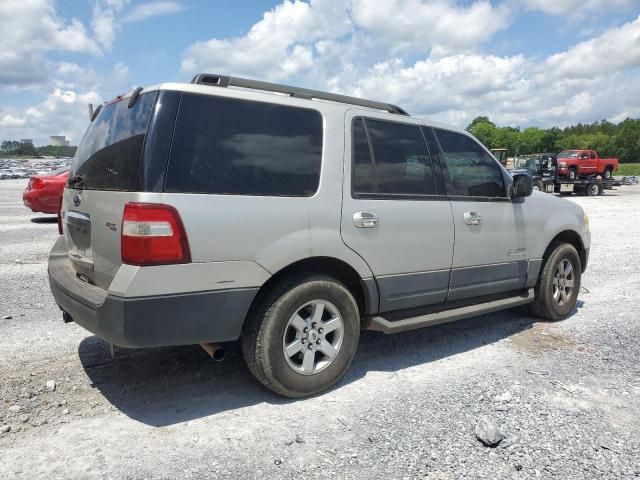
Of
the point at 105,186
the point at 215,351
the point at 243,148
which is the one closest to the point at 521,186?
the point at 243,148

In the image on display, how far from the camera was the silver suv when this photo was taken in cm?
287

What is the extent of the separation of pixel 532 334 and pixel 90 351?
160 inches

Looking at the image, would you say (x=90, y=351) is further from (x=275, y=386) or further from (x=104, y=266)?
(x=275, y=386)

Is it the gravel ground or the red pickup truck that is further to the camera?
the red pickup truck

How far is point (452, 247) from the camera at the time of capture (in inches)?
164

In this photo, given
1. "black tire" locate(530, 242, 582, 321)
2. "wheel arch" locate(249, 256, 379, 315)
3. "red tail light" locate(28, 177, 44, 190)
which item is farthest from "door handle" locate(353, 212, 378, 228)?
"red tail light" locate(28, 177, 44, 190)

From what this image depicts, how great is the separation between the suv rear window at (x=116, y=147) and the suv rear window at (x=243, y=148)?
0.23m

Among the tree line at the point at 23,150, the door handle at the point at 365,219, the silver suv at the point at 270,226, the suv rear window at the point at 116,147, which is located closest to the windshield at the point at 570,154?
the silver suv at the point at 270,226

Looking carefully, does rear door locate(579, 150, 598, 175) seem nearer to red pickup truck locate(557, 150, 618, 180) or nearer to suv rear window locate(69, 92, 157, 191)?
red pickup truck locate(557, 150, 618, 180)

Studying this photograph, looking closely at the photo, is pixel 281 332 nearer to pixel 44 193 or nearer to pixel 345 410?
pixel 345 410

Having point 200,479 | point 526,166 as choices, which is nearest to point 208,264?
point 200,479

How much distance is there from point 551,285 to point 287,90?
341 centimetres

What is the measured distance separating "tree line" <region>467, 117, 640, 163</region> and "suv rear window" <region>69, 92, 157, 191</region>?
107 meters

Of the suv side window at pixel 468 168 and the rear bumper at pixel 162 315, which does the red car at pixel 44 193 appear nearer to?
the rear bumper at pixel 162 315
